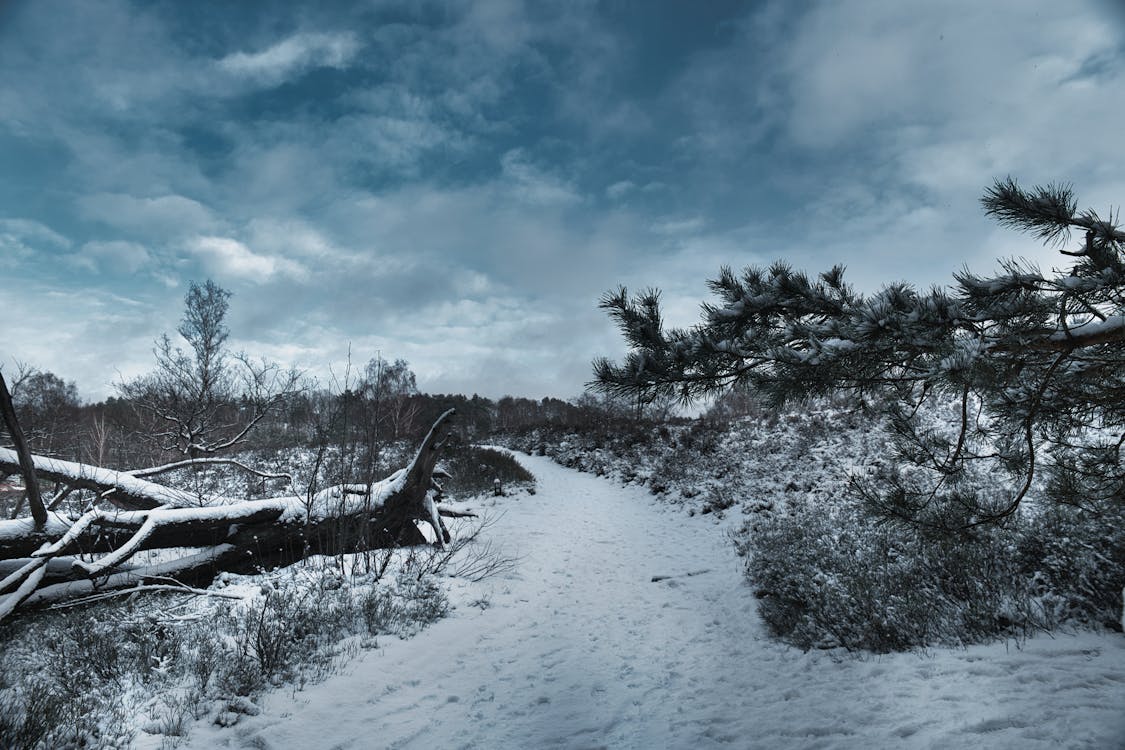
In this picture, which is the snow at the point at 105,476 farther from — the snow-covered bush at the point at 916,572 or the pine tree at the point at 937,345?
the snow-covered bush at the point at 916,572

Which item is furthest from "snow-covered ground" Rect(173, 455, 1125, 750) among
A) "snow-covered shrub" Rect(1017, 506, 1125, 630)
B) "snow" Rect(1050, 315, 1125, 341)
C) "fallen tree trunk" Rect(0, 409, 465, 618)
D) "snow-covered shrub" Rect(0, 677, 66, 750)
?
"snow" Rect(1050, 315, 1125, 341)

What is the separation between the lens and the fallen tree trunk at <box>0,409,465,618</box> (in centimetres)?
443

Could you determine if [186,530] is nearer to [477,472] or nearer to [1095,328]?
[1095,328]

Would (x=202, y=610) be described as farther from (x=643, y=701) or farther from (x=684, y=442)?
(x=684, y=442)

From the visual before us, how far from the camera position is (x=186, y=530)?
5.34 metres

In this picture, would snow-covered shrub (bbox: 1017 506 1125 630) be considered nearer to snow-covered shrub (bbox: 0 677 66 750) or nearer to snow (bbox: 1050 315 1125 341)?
snow (bbox: 1050 315 1125 341)

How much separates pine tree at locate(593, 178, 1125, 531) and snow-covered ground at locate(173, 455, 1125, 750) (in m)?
0.99

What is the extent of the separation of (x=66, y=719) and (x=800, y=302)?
494cm

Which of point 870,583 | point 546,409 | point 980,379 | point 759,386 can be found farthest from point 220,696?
point 546,409

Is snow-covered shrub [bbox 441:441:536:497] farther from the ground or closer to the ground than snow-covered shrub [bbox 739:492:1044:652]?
farther from the ground

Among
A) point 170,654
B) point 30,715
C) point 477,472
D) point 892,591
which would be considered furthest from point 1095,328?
point 477,472

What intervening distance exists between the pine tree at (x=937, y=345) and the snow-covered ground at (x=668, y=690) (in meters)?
0.99

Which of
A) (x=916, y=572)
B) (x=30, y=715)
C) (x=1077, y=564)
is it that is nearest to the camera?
(x=30, y=715)

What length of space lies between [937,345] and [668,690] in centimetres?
341
